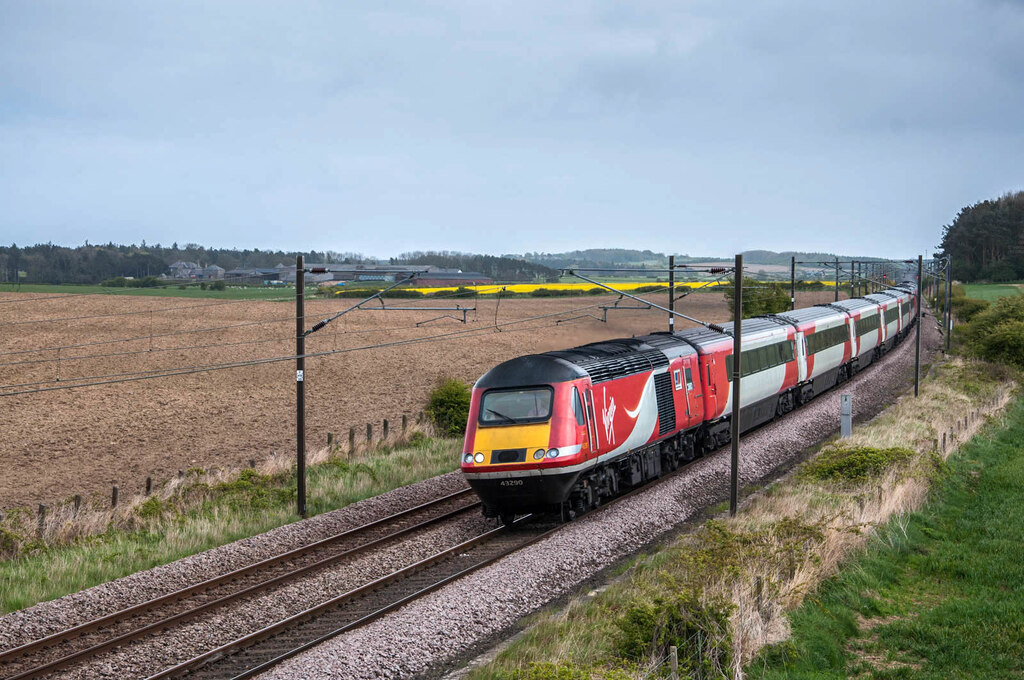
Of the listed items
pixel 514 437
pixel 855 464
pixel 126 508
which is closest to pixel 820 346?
pixel 855 464

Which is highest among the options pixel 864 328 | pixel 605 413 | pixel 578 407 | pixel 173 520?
pixel 864 328

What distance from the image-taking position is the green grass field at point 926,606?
1184 centimetres

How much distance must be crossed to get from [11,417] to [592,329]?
95.8 ft

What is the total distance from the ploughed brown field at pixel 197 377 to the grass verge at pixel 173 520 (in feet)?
15.7

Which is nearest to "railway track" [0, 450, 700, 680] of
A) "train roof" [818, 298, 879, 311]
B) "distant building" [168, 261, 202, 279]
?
"train roof" [818, 298, 879, 311]

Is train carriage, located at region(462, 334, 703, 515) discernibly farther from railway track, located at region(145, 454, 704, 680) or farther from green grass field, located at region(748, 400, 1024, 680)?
green grass field, located at region(748, 400, 1024, 680)

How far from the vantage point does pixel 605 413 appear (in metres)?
19.0

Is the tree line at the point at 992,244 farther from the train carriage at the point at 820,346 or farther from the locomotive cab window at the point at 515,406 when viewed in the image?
the locomotive cab window at the point at 515,406

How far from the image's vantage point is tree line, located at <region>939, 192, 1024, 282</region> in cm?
11788

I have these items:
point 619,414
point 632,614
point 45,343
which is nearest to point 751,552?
point 632,614

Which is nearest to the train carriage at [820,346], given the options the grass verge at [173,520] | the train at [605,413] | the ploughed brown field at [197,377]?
the train at [605,413]

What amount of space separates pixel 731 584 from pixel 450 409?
19.6 m

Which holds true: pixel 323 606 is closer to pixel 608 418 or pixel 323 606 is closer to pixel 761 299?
pixel 608 418

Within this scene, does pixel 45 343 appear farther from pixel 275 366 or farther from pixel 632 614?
pixel 632 614
